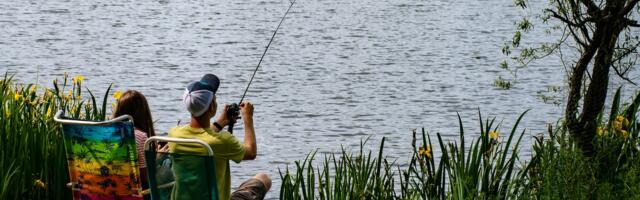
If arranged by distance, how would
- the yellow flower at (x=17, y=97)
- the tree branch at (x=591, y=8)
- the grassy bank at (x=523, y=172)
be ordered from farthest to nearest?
the yellow flower at (x=17, y=97) < the tree branch at (x=591, y=8) < the grassy bank at (x=523, y=172)

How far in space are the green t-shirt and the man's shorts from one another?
779 millimetres

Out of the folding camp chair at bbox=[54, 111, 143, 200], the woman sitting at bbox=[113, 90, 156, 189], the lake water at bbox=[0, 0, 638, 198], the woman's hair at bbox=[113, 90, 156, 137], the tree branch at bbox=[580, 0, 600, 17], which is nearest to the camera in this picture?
the folding camp chair at bbox=[54, 111, 143, 200]

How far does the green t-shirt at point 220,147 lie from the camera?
6.37 metres

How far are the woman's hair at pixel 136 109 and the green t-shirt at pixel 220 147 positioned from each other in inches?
18.0

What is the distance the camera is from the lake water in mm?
16859

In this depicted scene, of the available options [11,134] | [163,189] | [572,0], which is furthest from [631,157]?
[11,134]

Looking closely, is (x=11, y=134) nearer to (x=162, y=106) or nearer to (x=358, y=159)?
(x=358, y=159)

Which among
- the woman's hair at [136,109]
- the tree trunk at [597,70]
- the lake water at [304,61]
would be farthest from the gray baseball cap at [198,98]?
the lake water at [304,61]

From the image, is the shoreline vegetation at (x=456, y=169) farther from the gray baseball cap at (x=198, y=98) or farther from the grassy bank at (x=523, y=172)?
the gray baseball cap at (x=198, y=98)

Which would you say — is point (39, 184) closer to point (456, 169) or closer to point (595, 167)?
point (456, 169)

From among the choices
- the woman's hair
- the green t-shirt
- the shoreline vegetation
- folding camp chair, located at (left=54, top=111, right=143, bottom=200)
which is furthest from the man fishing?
the shoreline vegetation

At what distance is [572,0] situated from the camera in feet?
26.2

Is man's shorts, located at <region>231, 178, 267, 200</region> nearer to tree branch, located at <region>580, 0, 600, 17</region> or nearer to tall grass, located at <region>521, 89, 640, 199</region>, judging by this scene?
tall grass, located at <region>521, 89, 640, 199</region>

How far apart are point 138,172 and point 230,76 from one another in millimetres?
15601
